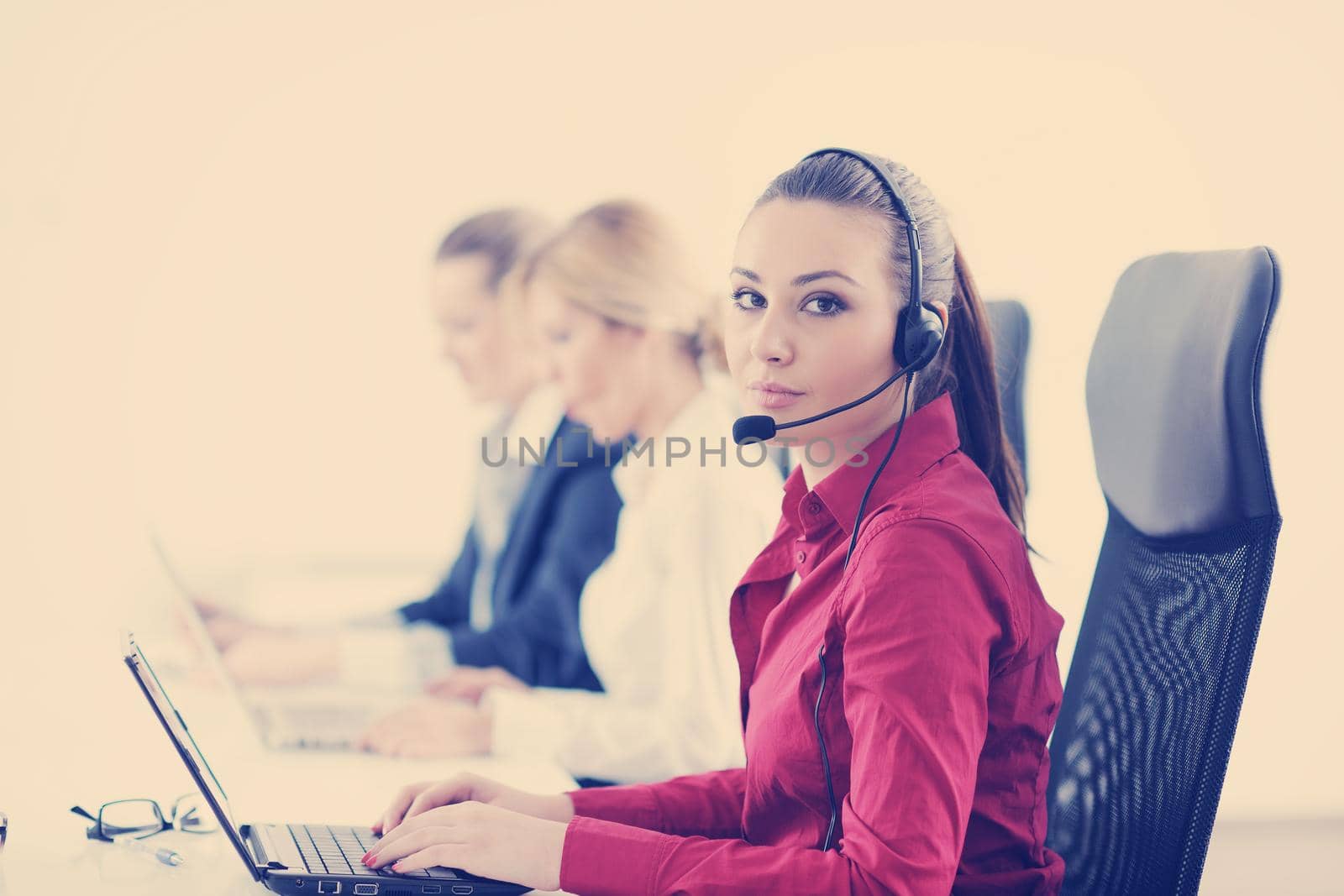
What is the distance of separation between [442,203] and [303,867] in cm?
252

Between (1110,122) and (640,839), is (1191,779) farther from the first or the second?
(1110,122)

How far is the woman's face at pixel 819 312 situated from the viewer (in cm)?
89

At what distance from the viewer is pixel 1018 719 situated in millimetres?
833

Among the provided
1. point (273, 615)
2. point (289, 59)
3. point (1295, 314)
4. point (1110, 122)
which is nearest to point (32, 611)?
point (273, 615)

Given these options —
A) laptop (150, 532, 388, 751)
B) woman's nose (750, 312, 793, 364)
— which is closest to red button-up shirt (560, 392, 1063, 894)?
woman's nose (750, 312, 793, 364)

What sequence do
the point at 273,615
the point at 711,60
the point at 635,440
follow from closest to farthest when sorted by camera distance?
the point at 635,440
the point at 273,615
the point at 711,60

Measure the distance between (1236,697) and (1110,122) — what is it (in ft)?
6.52

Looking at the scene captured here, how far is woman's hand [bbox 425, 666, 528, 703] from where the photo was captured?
1.76 metres

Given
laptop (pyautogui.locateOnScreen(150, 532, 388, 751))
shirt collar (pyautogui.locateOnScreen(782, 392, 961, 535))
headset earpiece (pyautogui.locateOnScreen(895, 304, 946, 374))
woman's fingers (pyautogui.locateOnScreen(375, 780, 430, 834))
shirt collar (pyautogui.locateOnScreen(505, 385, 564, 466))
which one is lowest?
laptop (pyautogui.locateOnScreen(150, 532, 388, 751))

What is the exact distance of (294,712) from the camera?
57.4 inches

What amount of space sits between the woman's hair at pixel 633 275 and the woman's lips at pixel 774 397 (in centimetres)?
83

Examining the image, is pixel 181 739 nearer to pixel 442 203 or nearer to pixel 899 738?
pixel 899 738

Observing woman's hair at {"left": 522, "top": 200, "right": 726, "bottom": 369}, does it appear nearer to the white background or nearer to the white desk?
the white desk

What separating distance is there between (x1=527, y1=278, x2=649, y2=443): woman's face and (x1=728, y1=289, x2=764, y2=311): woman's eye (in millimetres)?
843
